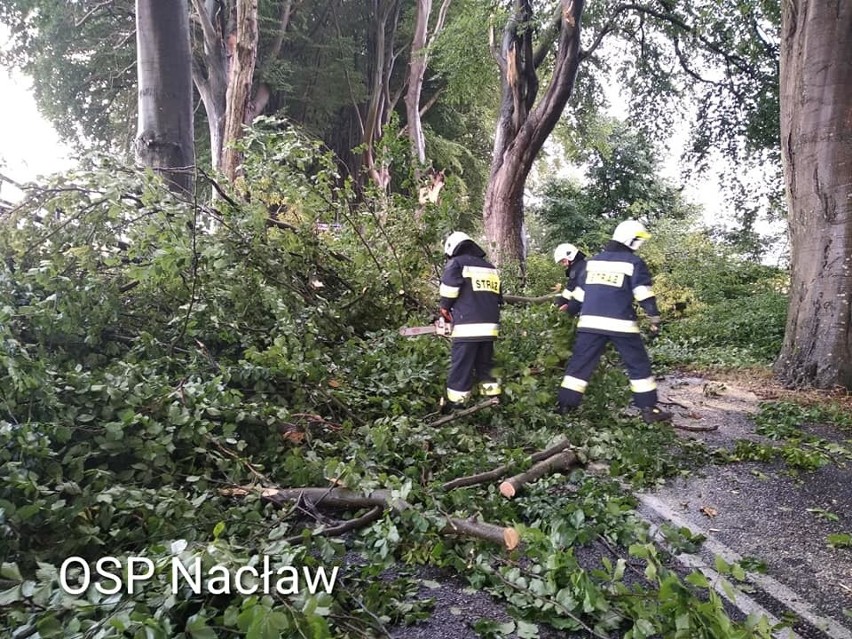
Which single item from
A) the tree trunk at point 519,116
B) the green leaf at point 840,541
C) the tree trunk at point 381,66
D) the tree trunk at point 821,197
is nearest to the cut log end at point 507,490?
the green leaf at point 840,541

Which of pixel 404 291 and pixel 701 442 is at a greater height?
pixel 404 291

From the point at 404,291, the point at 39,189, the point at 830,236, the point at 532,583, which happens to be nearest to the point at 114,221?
the point at 39,189

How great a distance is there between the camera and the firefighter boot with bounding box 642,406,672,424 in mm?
4633

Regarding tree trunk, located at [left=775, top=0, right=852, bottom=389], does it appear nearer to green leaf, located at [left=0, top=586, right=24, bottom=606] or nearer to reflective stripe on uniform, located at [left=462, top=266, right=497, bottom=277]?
reflective stripe on uniform, located at [left=462, top=266, right=497, bottom=277]

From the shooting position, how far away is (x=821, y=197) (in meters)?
6.17

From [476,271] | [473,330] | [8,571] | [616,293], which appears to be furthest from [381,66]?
[8,571]

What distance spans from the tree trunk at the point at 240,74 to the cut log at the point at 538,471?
25.0 ft

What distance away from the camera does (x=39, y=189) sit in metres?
3.70

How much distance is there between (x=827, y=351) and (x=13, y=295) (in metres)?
7.47

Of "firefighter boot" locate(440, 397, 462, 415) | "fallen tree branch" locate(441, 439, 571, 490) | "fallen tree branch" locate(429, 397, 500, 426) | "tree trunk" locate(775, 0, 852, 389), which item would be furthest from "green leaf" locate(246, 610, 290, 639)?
"tree trunk" locate(775, 0, 852, 389)

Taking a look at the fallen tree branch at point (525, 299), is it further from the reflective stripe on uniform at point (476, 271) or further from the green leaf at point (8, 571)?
the green leaf at point (8, 571)

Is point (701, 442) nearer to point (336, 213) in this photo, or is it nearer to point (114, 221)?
point (336, 213)

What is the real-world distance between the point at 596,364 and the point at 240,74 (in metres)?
8.00

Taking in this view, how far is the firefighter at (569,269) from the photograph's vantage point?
533 cm
